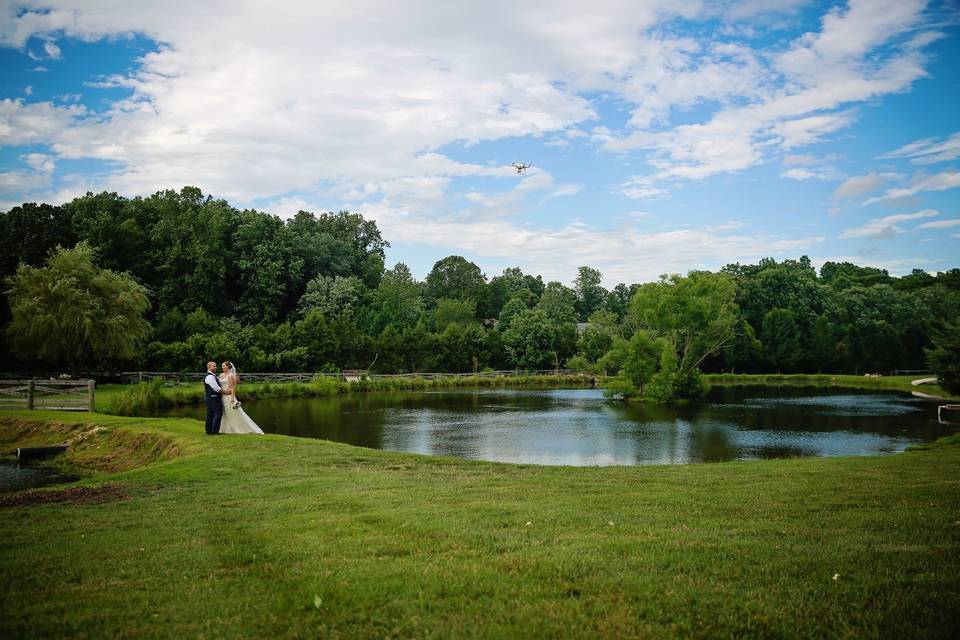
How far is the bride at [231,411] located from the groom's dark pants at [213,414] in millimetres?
316

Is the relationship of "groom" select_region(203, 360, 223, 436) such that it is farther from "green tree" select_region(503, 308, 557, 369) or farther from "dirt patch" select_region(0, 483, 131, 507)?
"green tree" select_region(503, 308, 557, 369)

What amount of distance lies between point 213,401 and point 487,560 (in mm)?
14807

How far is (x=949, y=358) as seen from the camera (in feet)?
→ 137

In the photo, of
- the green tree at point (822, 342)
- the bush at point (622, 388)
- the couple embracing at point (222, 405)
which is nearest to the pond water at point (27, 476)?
the couple embracing at point (222, 405)

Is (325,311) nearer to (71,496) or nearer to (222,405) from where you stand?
(222,405)

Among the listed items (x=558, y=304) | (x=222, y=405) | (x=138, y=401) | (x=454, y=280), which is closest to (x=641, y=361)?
(x=138, y=401)

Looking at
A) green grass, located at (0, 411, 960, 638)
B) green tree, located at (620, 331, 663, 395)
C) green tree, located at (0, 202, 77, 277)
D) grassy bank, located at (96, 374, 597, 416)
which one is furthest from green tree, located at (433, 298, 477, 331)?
green grass, located at (0, 411, 960, 638)

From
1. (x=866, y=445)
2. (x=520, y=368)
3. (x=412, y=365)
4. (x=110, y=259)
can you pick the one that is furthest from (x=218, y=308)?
(x=866, y=445)

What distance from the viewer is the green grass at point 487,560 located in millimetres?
5105

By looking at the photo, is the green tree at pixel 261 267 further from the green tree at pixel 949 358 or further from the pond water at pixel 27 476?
the green tree at pixel 949 358

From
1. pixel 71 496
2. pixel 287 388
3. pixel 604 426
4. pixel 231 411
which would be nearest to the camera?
pixel 71 496

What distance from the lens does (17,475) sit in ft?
48.8

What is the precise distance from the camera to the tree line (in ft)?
141

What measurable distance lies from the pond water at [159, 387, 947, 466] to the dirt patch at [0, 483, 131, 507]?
14.0 metres
